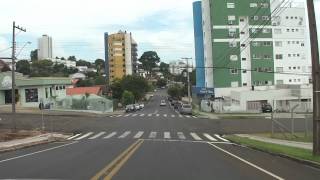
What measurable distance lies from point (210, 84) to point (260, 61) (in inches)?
453

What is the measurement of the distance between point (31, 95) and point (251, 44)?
48.4 meters

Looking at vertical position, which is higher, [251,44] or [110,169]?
[251,44]

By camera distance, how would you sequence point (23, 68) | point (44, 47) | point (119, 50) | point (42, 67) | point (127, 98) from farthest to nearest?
point (119, 50)
point (44, 47)
point (42, 67)
point (23, 68)
point (127, 98)

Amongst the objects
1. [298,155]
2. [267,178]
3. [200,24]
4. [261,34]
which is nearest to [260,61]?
[261,34]

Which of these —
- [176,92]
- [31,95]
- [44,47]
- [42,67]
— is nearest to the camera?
[31,95]

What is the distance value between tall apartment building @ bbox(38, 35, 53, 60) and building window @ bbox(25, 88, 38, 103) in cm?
7825

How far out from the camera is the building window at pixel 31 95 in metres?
91.2

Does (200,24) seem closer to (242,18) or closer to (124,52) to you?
(242,18)

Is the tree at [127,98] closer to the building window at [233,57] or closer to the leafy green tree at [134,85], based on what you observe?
the leafy green tree at [134,85]

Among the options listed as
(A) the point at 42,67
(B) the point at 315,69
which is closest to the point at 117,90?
(A) the point at 42,67

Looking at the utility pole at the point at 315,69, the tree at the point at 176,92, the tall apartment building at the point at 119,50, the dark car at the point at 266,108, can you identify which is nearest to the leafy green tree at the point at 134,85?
the tall apartment building at the point at 119,50

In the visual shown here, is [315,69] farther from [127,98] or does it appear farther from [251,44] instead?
[127,98]

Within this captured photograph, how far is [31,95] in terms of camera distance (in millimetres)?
A: 91438

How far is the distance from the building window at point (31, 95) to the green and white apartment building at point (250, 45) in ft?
126
